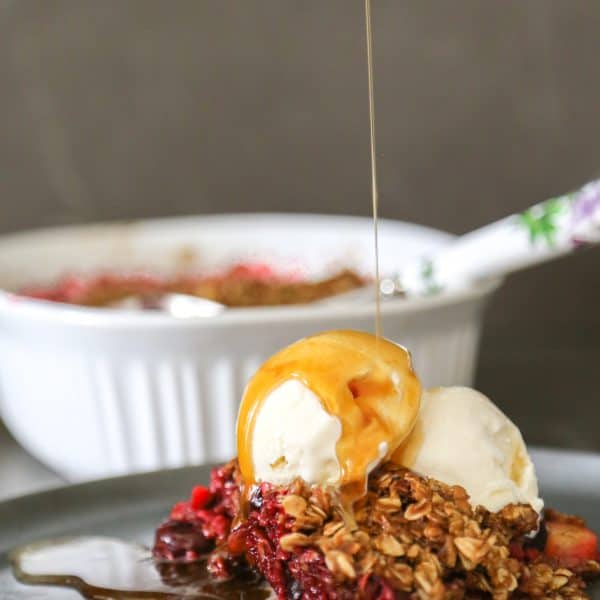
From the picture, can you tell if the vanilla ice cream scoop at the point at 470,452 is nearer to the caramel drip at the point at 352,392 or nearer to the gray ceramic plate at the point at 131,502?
the caramel drip at the point at 352,392

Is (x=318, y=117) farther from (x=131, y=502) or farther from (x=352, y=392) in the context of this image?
(x=352, y=392)

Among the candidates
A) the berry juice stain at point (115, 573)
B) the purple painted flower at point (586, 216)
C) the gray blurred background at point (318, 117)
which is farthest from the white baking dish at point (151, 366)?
the gray blurred background at point (318, 117)

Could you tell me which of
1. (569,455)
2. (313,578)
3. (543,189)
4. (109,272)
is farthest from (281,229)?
(313,578)

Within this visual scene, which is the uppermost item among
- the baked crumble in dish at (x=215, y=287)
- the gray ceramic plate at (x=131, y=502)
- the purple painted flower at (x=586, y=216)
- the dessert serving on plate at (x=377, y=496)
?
the purple painted flower at (x=586, y=216)

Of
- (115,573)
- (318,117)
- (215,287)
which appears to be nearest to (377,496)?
(115,573)

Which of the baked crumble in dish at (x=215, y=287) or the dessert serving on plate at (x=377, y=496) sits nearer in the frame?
the dessert serving on plate at (x=377, y=496)

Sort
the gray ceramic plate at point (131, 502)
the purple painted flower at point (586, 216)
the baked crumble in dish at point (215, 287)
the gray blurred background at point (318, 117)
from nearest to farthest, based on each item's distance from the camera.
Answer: the gray ceramic plate at point (131, 502)
the purple painted flower at point (586, 216)
the baked crumble in dish at point (215, 287)
the gray blurred background at point (318, 117)

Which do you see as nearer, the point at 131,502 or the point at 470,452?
the point at 470,452
